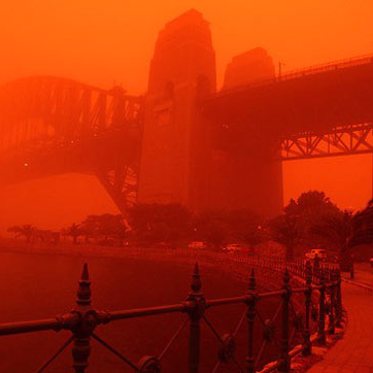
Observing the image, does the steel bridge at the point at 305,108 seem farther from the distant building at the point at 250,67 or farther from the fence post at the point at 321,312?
the fence post at the point at 321,312

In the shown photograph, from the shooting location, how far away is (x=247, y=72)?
103 metres

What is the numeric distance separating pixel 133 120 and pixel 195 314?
84.2 m

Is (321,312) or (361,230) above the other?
(361,230)

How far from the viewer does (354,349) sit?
846 cm

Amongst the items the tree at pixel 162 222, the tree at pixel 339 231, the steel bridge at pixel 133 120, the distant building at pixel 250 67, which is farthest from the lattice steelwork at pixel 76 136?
the tree at pixel 339 231

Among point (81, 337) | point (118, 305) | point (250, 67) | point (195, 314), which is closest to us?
point (81, 337)

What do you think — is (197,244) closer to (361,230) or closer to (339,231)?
(339,231)

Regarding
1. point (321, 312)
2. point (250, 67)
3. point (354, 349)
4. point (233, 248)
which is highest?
point (250, 67)

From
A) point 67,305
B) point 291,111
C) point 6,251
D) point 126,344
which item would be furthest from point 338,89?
point 6,251

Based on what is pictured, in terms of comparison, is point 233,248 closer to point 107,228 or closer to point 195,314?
point 107,228

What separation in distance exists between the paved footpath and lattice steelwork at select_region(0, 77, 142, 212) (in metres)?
67.5

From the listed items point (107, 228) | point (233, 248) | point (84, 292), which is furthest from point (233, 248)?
point (84, 292)

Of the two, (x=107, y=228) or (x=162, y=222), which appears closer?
(x=162, y=222)

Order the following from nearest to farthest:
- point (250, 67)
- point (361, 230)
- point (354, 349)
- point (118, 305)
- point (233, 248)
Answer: point (354, 349) → point (361, 230) → point (118, 305) → point (233, 248) → point (250, 67)
